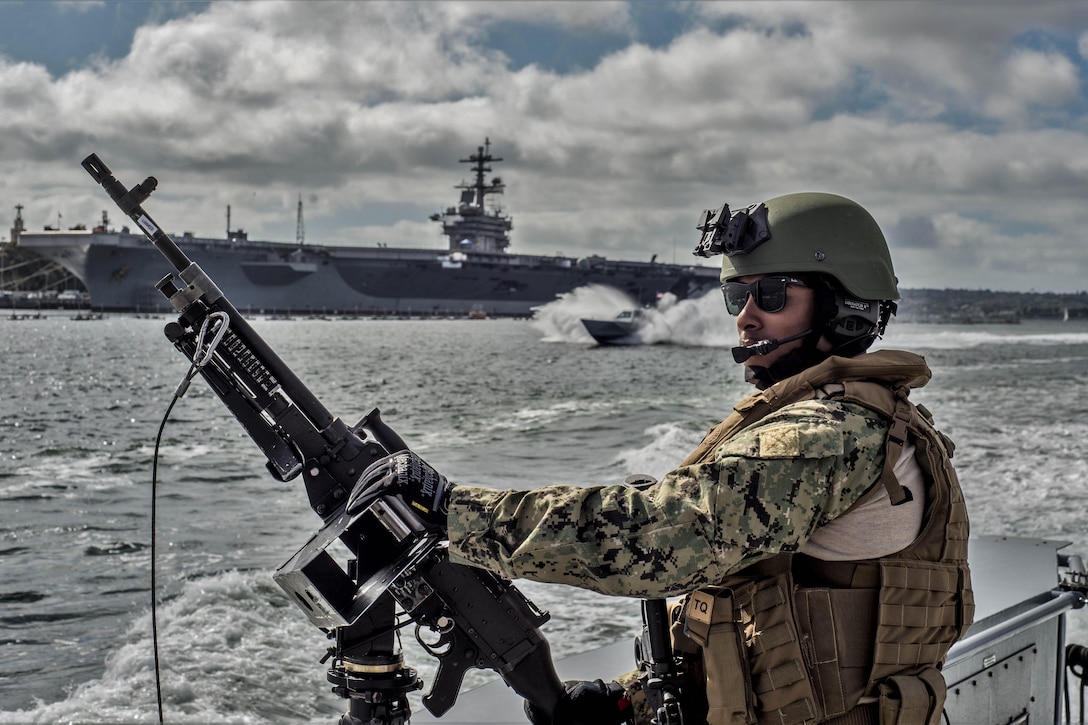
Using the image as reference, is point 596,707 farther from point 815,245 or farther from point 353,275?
point 353,275

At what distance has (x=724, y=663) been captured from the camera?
5.95ft

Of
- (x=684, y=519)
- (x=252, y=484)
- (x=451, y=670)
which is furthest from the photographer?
(x=252, y=484)

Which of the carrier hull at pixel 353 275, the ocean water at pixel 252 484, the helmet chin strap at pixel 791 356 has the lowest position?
the ocean water at pixel 252 484

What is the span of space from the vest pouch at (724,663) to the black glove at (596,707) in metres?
0.34

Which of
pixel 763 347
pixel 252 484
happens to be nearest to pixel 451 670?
pixel 763 347

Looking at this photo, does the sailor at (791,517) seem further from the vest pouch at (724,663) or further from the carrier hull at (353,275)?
the carrier hull at (353,275)

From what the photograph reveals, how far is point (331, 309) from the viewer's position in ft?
263

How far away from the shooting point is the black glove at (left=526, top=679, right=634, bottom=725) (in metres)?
2.15

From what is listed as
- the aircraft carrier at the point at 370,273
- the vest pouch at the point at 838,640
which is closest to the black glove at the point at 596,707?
the vest pouch at the point at 838,640

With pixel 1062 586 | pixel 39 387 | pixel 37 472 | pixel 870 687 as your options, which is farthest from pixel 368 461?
pixel 39 387

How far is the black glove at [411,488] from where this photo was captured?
1.69 metres

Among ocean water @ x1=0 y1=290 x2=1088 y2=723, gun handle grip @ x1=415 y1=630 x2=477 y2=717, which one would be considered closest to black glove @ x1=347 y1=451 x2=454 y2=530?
gun handle grip @ x1=415 y1=630 x2=477 y2=717

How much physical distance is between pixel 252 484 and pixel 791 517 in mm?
11679

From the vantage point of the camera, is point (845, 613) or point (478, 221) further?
point (478, 221)
